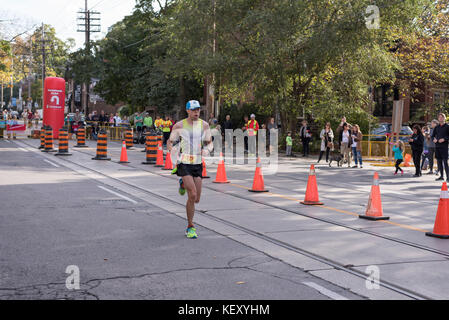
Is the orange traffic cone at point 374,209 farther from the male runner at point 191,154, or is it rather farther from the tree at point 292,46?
the tree at point 292,46

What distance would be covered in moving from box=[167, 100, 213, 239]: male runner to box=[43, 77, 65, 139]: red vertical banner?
29139mm

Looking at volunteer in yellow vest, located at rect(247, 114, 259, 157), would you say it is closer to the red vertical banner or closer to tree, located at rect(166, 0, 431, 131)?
tree, located at rect(166, 0, 431, 131)

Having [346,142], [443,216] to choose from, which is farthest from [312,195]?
[346,142]

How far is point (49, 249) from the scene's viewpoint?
693 cm

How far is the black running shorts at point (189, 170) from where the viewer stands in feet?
25.9

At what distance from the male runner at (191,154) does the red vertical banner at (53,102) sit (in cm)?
2914

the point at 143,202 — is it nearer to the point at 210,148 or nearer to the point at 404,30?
the point at 210,148

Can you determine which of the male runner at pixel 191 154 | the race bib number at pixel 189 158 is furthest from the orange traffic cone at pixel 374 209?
the race bib number at pixel 189 158

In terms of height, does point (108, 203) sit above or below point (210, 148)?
below

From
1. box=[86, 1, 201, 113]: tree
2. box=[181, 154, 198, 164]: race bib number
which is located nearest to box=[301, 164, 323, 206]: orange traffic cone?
box=[181, 154, 198, 164]: race bib number

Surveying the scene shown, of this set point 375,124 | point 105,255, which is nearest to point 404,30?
point 375,124

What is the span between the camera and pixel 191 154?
795 cm

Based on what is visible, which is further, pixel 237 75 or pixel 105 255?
pixel 237 75
